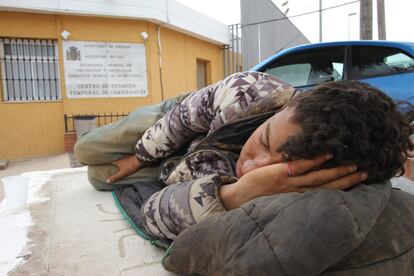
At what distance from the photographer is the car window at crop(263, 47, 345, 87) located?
391 cm

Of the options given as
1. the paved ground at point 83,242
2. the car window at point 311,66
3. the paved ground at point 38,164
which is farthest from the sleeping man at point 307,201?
the paved ground at point 38,164

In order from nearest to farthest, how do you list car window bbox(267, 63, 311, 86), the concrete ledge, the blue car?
1. the blue car
2. car window bbox(267, 63, 311, 86)
3. the concrete ledge

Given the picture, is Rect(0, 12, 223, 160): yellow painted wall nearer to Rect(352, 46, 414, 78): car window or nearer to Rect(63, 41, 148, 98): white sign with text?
Rect(63, 41, 148, 98): white sign with text

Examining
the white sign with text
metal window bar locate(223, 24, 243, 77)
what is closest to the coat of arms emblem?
the white sign with text

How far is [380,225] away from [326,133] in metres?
0.25

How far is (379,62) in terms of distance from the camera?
3672mm

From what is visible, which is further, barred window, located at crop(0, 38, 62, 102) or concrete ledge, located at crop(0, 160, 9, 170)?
barred window, located at crop(0, 38, 62, 102)

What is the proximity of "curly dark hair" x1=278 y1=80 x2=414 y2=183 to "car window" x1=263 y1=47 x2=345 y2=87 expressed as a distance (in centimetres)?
316

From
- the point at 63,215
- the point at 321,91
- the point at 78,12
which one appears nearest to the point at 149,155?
the point at 63,215

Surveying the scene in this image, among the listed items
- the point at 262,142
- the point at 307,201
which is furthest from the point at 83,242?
the point at 307,201

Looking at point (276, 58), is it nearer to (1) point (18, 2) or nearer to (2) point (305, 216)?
(2) point (305, 216)

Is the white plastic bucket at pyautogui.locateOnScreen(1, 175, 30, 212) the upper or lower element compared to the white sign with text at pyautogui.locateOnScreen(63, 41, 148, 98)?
lower

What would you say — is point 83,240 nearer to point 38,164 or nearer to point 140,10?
point 38,164

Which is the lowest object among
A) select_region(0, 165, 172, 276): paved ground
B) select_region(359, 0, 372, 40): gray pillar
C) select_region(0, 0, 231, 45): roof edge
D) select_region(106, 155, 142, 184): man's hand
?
select_region(0, 165, 172, 276): paved ground
